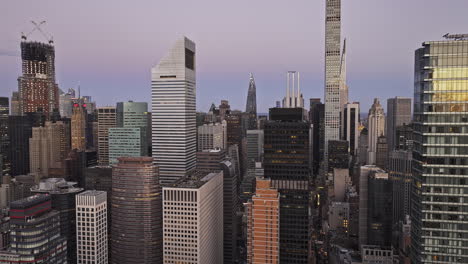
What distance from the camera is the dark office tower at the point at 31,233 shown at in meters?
120

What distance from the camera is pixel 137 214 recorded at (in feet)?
543

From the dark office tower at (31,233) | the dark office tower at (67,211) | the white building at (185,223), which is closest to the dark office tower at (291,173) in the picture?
the white building at (185,223)

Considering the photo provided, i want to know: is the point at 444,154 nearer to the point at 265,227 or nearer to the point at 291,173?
the point at 265,227

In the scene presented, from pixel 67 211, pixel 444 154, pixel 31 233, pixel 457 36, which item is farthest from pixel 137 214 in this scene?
pixel 457 36

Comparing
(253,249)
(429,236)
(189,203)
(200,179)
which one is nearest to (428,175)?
(429,236)

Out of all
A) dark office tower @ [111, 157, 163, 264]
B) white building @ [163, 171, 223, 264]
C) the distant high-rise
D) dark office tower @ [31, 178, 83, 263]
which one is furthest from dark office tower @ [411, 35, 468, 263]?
dark office tower @ [31, 178, 83, 263]

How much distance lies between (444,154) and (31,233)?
115 m

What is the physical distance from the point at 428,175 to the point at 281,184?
86.2 metres

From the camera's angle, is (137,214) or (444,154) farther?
(137,214)

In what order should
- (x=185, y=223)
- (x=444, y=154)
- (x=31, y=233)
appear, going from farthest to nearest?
(x=185, y=223), (x=31, y=233), (x=444, y=154)

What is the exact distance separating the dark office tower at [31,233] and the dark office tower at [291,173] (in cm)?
8238

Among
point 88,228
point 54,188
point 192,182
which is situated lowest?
point 88,228

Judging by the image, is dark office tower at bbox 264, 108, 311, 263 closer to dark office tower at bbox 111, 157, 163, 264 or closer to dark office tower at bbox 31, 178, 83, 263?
dark office tower at bbox 111, 157, 163, 264

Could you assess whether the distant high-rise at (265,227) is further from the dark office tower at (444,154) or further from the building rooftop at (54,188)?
the building rooftop at (54,188)
